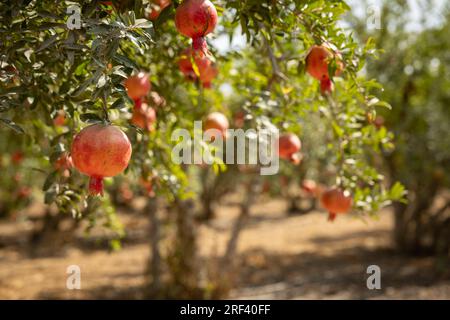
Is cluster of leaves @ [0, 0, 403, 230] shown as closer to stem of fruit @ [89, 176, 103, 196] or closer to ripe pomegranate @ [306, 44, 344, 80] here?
ripe pomegranate @ [306, 44, 344, 80]

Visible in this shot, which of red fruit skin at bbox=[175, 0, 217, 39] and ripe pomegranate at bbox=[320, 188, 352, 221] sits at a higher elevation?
red fruit skin at bbox=[175, 0, 217, 39]

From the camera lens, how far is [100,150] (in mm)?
1198

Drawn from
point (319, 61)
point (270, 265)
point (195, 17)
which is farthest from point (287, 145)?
point (270, 265)

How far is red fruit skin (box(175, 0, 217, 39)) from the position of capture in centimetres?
138

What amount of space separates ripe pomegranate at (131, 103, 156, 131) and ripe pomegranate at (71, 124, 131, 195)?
2.86 feet

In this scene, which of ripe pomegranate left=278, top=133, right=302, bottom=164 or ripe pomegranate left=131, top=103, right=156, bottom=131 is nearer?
ripe pomegranate left=131, top=103, right=156, bottom=131

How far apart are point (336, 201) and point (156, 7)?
126cm

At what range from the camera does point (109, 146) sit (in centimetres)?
121

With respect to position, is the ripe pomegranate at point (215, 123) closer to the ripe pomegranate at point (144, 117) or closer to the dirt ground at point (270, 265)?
the ripe pomegranate at point (144, 117)

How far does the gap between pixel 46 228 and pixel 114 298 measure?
3472mm

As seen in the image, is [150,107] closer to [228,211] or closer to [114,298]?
[114,298]

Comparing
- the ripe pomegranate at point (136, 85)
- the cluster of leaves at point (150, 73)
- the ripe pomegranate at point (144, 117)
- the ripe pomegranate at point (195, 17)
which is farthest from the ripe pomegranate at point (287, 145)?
the ripe pomegranate at point (195, 17)

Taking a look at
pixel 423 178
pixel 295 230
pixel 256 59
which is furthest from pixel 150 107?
pixel 295 230

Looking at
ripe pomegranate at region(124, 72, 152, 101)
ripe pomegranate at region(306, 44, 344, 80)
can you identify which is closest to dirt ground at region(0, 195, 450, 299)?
ripe pomegranate at region(124, 72, 152, 101)
